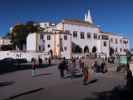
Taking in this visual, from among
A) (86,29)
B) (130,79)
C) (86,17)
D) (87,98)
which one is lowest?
(87,98)

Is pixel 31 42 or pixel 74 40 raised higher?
pixel 74 40

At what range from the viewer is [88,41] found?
90500 mm

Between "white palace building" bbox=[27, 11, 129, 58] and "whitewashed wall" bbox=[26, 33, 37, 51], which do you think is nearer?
"whitewashed wall" bbox=[26, 33, 37, 51]

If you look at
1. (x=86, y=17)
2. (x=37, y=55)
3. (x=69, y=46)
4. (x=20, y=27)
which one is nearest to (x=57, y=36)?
(x=69, y=46)

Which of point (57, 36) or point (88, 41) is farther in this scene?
point (88, 41)

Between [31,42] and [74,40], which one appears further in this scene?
[74,40]

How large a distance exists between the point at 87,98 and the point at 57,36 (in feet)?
211

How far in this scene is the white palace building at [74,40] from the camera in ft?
255

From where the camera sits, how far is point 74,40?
85.6 m

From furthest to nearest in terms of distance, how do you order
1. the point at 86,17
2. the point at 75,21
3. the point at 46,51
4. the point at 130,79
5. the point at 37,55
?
the point at 86,17
the point at 75,21
the point at 46,51
the point at 37,55
the point at 130,79

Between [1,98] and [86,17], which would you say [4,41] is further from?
[1,98]

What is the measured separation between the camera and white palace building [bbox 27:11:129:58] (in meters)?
77.7

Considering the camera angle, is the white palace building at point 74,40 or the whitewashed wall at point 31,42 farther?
the white palace building at point 74,40

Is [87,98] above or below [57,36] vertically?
below
